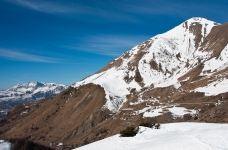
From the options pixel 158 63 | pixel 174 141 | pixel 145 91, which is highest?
pixel 158 63

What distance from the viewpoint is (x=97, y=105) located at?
379 feet

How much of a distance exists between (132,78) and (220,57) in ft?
166

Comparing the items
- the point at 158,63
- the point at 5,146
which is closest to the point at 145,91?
the point at 158,63

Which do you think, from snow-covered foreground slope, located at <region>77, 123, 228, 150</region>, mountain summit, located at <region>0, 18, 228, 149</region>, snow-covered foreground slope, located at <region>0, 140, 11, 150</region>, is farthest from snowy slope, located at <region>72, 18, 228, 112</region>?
snow-covered foreground slope, located at <region>77, 123, 228, 150</region>

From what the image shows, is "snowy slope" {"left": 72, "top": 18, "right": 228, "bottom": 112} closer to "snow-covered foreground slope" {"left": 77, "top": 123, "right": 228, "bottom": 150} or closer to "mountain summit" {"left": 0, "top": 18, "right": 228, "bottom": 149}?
"mountain summit" {"left": 0, "top": 18, "right": 228, "bottom": 149}

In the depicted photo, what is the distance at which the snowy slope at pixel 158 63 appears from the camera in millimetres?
118000

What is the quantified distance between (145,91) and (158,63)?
3853 cm

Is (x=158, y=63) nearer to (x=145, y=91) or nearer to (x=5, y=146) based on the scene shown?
(x=145, y=91)

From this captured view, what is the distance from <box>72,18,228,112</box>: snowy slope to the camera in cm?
11800

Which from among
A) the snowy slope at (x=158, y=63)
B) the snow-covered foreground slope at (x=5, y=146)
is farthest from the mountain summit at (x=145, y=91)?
the snow-covered foreground slope at (x=5, y=146)

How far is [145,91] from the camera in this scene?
107 meters

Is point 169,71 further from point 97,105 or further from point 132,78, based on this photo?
point 97,105

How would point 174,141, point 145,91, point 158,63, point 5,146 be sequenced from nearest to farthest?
Result: point 174,141 → point 5,146 → point 145,91 → point 158,63

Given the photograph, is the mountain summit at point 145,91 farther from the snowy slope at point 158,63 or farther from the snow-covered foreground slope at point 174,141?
the snow-covered foreground slope at point 174,141
